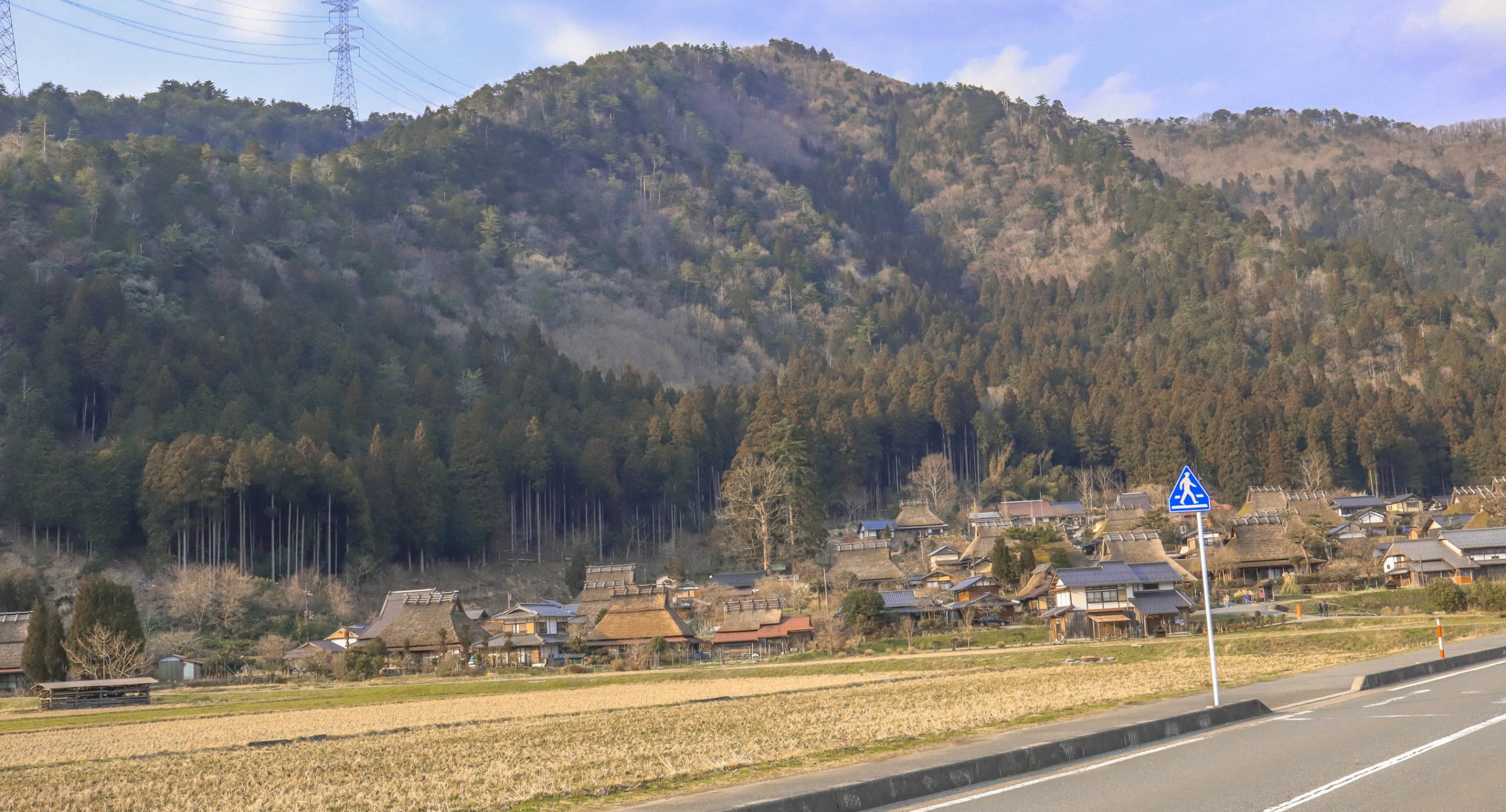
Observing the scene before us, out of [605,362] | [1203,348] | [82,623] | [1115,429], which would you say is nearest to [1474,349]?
[1203,348]

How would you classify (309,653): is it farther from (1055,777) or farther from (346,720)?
(1055,777)

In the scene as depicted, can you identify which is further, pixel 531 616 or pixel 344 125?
pixel 344 125

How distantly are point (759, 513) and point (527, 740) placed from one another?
51.6 m

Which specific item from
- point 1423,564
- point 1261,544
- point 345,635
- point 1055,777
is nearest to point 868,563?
point 1261,544

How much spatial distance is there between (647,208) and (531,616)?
116488mm

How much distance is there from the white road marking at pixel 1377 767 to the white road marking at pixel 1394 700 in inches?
87.4

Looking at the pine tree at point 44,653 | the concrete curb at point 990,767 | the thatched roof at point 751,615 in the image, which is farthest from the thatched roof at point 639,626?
the concrete curb at point 990,767

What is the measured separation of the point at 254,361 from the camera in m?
75.9

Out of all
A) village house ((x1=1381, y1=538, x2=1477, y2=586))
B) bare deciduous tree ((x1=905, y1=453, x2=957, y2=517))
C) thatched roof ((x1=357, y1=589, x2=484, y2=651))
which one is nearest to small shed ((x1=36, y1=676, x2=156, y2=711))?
thatched roof ((x1=357, y1=589, x2=484, y2=651))

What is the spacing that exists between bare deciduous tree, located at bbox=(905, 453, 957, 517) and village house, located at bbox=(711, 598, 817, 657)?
1357 inches

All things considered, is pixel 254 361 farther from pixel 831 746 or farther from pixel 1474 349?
pixel 1474 349

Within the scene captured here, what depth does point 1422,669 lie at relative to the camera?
18.8 m

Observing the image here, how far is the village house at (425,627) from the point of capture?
164ft

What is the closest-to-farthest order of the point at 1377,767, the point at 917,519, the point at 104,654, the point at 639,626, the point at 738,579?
the point at 1377,767
the point at 104,654
the point at 639,626
the point at 738,579
the point at 917,519
